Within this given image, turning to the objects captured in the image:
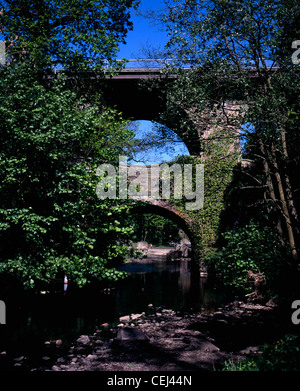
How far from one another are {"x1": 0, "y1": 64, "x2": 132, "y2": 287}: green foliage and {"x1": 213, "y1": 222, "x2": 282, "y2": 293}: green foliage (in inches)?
220

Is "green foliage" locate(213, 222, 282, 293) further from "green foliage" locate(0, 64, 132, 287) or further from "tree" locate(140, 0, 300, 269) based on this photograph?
"green foliage" locate(0, 64, 132, 287)

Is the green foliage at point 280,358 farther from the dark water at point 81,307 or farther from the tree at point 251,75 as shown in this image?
the dark water at point 81,307

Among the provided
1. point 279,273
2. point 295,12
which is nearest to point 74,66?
point 295,12

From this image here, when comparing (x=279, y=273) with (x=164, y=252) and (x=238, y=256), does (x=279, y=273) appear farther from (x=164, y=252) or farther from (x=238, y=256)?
(x=164, y=252)

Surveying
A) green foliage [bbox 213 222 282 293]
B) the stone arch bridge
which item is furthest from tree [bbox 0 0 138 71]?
green foliage [bbox 213 222 282 293]

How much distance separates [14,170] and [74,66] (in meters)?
6.49

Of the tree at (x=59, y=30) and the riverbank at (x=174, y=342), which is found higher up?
the tree at (x=59, y=30)

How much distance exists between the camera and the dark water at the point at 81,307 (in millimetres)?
8750

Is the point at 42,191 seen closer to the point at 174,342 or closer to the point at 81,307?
the point at 174,342

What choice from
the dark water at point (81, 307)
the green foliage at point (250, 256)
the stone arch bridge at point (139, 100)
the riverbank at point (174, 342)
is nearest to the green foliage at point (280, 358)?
the riverbank at point (174, 342)

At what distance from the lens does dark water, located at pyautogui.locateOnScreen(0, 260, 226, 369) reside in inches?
344

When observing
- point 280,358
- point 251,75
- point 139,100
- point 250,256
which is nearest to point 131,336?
point 280,358

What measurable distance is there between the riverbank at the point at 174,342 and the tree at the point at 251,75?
8.89 ft

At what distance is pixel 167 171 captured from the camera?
17.8 meters
